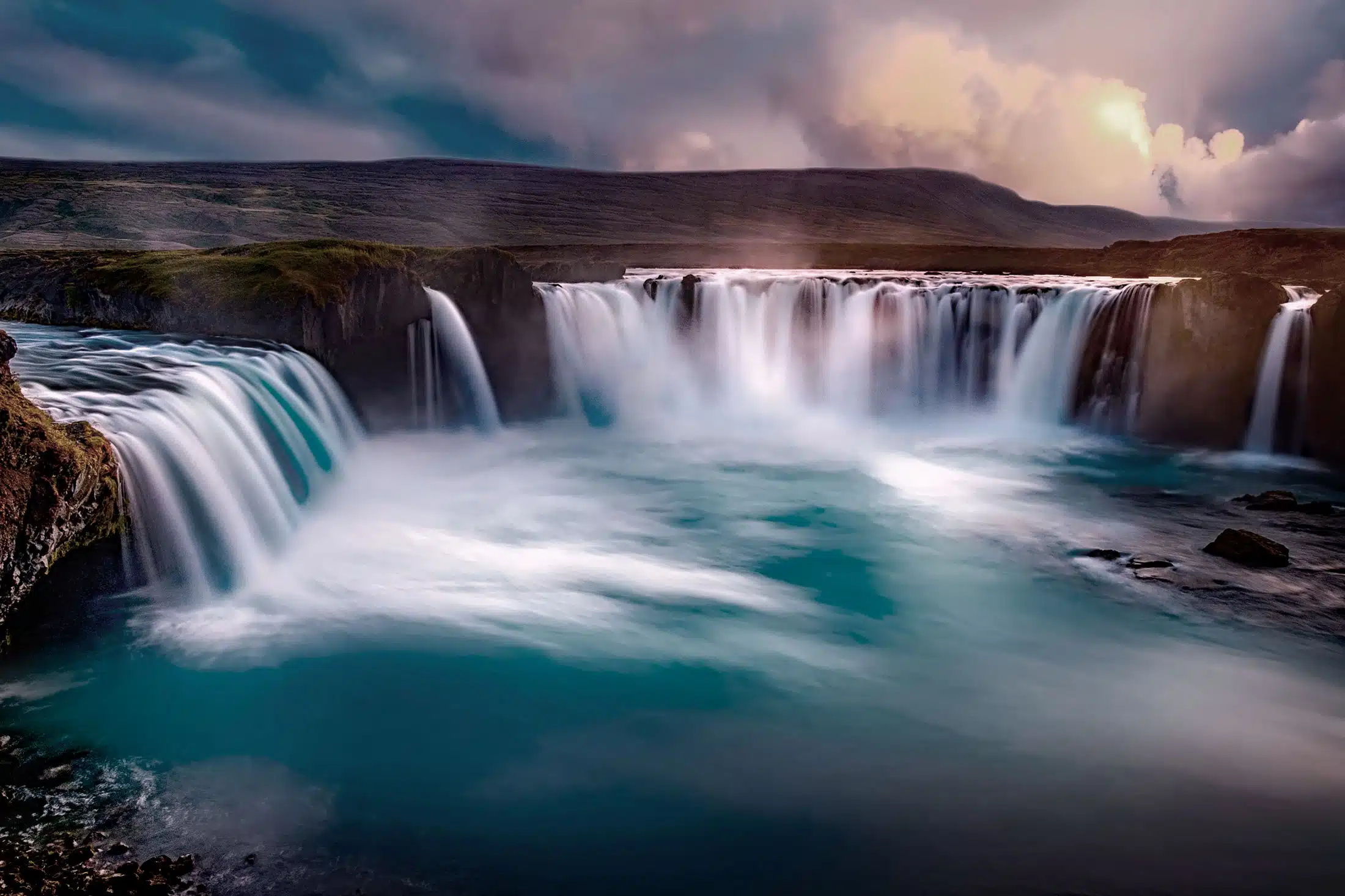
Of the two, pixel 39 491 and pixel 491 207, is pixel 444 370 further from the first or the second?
pixel 491 207

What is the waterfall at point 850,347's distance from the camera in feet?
63.9

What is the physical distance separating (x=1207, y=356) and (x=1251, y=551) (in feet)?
28.7

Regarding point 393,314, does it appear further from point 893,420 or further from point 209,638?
point 893,420

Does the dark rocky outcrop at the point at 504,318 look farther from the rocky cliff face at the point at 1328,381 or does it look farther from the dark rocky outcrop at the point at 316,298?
the rocky cliff face at the point at 1328,381

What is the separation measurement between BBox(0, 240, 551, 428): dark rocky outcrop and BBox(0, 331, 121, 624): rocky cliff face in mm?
7672

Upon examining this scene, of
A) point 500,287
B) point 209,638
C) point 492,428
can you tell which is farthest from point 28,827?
point 500,287

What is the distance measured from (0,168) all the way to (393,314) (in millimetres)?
108612

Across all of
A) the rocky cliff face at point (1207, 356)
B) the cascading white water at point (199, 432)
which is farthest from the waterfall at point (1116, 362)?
the cascading white water at point (199, 432)

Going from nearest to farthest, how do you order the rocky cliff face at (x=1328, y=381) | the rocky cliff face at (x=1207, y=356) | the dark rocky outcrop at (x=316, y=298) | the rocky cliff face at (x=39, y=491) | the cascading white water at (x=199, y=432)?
the rocky cliff face at (x=39, y=491) < the cascading white water at (x=199, y=432) < the dark rocky outcrop at (x=316, y=298) < the rocky cliff face at (x=1328, y=381) < the rocky cliff face at (x=1207, y=356)

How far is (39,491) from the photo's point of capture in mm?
5914

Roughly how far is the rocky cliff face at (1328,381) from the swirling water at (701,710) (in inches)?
242

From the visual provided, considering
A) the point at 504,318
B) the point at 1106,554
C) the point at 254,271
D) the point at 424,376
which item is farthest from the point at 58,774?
the point at 504,318

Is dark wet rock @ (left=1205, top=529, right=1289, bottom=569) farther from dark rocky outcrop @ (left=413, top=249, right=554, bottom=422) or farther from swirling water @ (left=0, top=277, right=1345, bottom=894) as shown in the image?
dark rocky outcrop @ (left=413, top=249, right=554, bottom=422)

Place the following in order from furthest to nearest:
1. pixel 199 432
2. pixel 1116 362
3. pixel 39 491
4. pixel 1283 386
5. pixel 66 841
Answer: pixel 1116 362, pixel 1283 386, pixel 199 432, pixel 39 491, pixel 66 841
